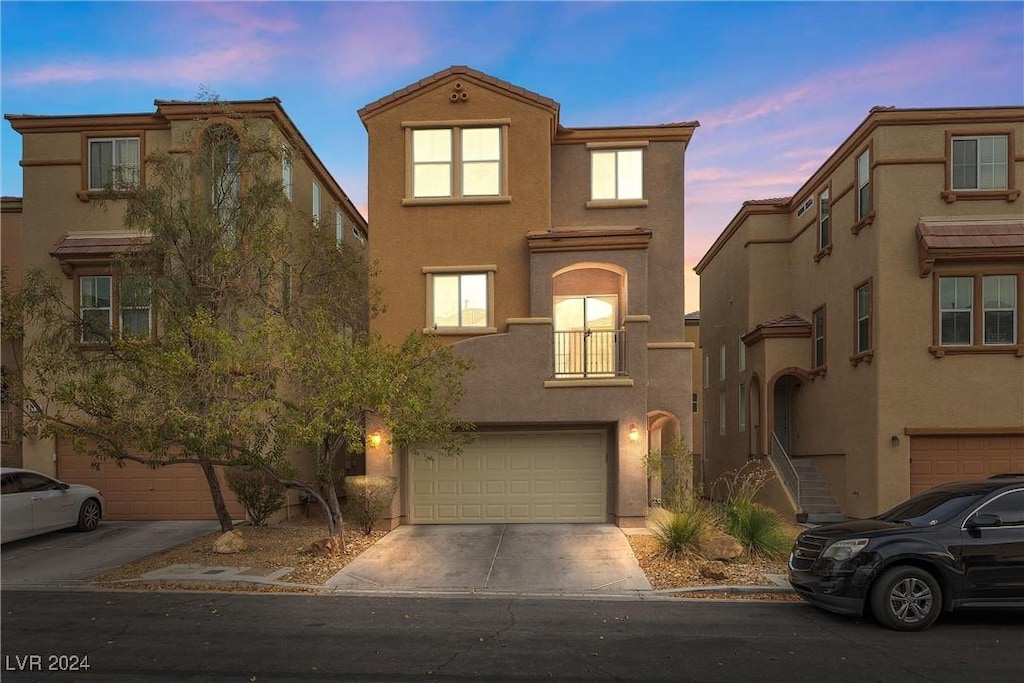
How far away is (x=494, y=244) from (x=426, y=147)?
2.89 metres

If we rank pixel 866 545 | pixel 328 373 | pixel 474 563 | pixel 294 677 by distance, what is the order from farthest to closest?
pixel 474 563, pixel 328 373, pixel 866 545, pixel 294 677

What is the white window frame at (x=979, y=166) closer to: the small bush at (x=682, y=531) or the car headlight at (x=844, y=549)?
the small bush at (x=682, y=531)

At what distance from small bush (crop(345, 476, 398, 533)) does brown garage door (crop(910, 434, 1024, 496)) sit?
11.5 m

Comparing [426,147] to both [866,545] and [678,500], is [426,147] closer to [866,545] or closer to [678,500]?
[678,500]

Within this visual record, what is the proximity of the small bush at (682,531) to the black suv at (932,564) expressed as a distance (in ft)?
9.60

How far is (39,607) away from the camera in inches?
357

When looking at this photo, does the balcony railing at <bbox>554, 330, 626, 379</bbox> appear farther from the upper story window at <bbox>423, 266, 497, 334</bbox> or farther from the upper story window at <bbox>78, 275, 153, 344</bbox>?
the upper story window at <bbox>78, 275, 153, 344</bbox>

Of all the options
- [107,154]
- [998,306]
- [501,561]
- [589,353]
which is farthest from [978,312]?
[107,154]

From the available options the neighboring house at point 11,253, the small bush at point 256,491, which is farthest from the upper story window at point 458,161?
the neighboring house at point 11,253

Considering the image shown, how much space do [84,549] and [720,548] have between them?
11.9 meters

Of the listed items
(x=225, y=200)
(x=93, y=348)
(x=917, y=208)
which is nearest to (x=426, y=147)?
(x=225, y=200)

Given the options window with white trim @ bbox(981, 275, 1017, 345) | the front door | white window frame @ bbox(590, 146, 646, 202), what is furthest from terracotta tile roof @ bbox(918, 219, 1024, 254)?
the front door

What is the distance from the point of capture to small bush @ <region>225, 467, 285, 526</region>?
44.9ft

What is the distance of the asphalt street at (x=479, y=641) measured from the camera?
6527 mm
